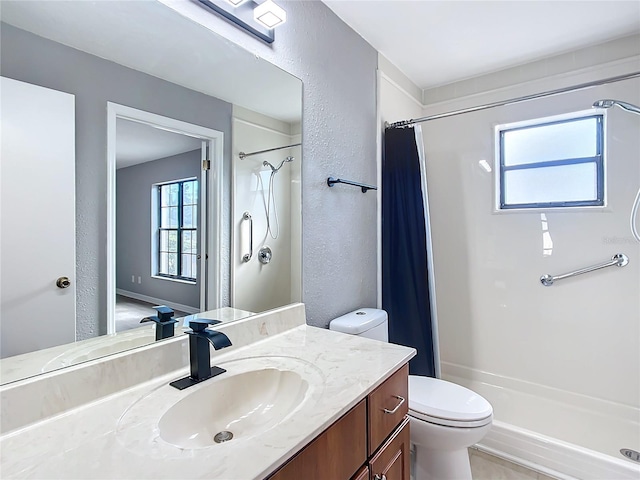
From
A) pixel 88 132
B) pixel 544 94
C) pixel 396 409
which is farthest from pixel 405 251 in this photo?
pixel 88 132

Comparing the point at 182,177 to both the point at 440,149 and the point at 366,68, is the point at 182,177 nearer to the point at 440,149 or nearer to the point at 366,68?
the point at 366,68

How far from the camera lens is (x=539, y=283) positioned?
7.64ft

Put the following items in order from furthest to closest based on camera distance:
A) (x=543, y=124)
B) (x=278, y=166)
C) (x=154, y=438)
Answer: (x=543, y=124), (x=278, y=166), (x=154, y=438)

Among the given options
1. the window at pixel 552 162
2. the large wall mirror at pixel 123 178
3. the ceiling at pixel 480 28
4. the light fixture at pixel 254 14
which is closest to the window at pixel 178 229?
the large wall mirror at pixel 123 178

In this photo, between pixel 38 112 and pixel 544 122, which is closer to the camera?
pixel 38 112

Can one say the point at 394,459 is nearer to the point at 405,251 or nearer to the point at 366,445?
the point at 366,445

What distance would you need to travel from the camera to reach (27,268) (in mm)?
789

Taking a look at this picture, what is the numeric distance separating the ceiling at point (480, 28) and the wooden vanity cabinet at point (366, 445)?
1700 mm

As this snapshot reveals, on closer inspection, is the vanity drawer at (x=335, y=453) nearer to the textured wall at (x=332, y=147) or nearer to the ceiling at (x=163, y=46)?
the textured wall at (x=332, y=147)

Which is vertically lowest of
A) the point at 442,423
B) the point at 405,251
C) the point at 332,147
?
the point at 442,423

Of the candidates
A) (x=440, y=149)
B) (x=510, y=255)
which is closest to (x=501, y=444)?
(x=510, y=255)

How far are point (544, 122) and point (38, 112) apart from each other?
106 inches

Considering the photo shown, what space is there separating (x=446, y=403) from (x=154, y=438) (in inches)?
50.3

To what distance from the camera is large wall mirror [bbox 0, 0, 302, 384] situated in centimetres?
78
